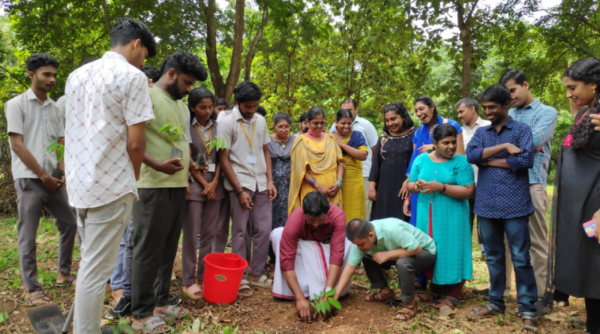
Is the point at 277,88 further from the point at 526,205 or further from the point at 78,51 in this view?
the point at 526,205

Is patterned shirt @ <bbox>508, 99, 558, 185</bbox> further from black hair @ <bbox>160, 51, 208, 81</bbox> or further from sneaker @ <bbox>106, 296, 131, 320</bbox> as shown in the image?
sneaker @ <bbox>106, 296, 131, 320</bbox>

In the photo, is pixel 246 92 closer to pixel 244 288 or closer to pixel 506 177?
pixel 244 288

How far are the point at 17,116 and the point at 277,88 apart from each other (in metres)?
8.36

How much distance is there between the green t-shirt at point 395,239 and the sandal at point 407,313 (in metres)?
0.48

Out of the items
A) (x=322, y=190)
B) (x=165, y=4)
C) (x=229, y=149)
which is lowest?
(x=322, y=190)

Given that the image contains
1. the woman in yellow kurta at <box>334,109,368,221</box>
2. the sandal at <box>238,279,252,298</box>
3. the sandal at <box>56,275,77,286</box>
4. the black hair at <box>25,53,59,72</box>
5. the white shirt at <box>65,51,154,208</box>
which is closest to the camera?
the white shirt at <box>65,51,154,208</box>

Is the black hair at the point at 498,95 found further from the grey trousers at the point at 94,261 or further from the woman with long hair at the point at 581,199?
the grey trousers at the point at 94,261

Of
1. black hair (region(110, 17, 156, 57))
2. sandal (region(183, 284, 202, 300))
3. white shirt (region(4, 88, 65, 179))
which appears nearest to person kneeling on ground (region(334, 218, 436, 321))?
sandal (region(183, 284, 202, 300))

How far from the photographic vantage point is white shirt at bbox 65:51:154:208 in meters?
2.22

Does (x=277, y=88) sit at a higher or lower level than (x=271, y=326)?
higher

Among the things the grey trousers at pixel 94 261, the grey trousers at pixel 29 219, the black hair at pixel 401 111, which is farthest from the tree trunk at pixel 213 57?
the grey trousers at pixel 94 261

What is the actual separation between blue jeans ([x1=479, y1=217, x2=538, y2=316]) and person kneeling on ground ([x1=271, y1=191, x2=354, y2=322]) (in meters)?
1.17

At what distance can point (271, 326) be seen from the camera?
3.09 meters

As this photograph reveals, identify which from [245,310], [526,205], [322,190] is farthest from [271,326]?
[526,205]
